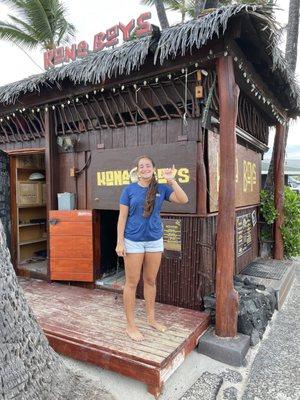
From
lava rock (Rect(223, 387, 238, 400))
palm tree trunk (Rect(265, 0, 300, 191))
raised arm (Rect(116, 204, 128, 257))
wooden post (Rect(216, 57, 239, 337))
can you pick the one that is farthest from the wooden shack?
palm tree trunk (Rect(265, 0, 300, 191))

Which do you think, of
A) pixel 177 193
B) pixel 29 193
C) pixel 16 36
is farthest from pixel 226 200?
pixel 16 36

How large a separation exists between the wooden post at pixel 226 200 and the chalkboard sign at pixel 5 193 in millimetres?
3779

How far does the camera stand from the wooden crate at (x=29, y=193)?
Result: 225 inches

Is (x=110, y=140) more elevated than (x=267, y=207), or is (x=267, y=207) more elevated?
(x=110, y=140)

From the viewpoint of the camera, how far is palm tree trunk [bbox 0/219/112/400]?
2000mm

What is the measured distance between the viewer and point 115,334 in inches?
123

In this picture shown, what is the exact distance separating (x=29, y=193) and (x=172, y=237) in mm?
3339

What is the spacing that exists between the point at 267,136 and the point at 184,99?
369 centimetres

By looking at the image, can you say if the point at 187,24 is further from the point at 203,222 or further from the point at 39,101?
the point at 39,101

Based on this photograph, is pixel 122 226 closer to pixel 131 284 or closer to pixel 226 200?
pixel 131 284

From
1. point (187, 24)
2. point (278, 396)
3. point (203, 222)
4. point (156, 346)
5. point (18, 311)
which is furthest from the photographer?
point (203, 222)

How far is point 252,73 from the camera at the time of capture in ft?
13.4

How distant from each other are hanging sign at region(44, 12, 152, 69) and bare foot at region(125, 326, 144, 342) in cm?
346

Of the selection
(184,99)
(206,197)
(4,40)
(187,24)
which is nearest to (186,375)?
(206,197)
